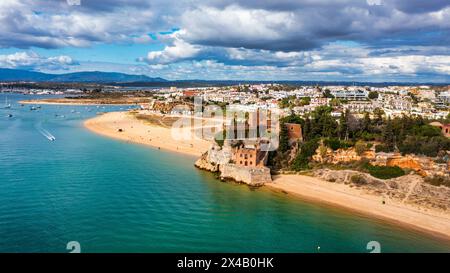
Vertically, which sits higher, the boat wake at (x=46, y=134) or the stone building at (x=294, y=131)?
the stone building at (x=294, y=131)

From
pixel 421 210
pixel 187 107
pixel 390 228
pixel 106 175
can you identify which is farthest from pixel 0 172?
pixel 187 107

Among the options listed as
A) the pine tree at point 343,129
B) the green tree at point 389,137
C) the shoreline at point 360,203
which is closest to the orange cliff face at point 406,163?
the green tree at point 389,137

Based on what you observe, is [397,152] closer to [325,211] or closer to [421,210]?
[421,210]

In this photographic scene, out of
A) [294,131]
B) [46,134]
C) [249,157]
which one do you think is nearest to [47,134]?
[46,134]

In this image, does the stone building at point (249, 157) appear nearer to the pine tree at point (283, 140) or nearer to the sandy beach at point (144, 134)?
the pine tree at point (283, 140)

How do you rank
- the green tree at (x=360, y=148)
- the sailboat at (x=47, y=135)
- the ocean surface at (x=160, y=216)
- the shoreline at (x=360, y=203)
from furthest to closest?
the sailboat at (x=47, y=135), the green tree at (x=360, y=148), the shoreline at (x=360, y=203), the ocean surface at (x=160, y=216)

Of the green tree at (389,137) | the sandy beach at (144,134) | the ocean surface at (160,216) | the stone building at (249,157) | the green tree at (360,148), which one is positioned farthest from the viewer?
the sandy beach at (144,134)
